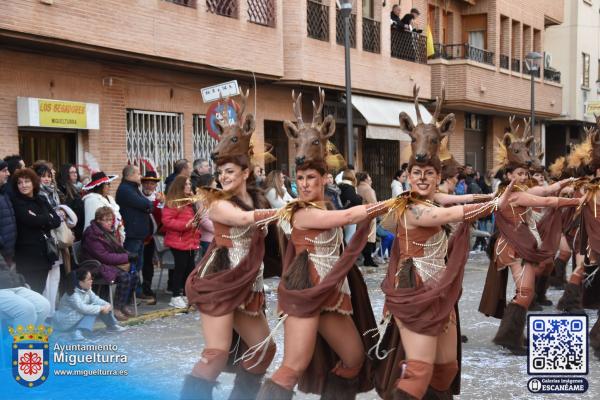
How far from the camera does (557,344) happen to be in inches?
251

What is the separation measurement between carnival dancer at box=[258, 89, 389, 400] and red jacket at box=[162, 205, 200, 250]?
517 cm

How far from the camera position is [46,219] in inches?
358

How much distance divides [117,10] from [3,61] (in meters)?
2.18

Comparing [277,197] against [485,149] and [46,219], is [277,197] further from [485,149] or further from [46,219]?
[485,149]

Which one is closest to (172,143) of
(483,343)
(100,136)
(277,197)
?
(100,136)

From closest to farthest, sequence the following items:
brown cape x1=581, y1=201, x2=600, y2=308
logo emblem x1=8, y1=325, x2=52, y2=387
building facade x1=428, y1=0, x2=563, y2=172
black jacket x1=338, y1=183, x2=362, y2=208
Result: logo emblem x1=8, y1=325, x2=52, y2=387 → brown cape x1=581, y1=201, x2=600, y2=308 → black jacket x1=338, y1=183, x2=362, y2=208 → building facade x1=428, y1=0, x2=563, y2=172

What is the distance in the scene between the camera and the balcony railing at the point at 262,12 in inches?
704

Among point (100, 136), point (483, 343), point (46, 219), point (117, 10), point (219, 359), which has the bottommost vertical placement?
point (483, 343)

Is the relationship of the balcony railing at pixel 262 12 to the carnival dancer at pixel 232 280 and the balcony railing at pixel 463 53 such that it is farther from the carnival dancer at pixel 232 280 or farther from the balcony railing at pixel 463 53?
the carnival dancer at pixel 232 280

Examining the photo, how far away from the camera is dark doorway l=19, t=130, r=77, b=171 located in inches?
539

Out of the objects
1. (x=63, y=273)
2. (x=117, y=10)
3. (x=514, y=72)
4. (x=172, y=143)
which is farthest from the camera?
(x=514, y=72)

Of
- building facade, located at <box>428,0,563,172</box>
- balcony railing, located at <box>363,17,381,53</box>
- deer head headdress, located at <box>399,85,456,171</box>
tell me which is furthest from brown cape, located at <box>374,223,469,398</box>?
building facade, located at <box>428,0,563,172</box>

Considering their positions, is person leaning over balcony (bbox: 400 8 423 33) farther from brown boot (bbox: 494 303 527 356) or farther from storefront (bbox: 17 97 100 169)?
brown boot (bbox: 494 303 527 356)

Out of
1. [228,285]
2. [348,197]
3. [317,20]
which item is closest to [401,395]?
[228,285]
